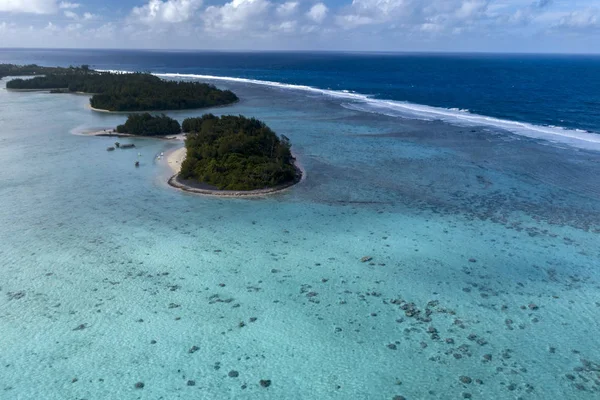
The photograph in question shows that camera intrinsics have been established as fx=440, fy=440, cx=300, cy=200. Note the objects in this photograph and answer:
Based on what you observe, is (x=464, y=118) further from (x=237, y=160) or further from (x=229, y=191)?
(x=229, y=191)

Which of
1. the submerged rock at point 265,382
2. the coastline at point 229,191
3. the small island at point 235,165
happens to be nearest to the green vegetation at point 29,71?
the small island at point 235,165

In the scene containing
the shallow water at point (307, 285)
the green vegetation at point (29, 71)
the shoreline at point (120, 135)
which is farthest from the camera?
the green vegetation at point (29, 71)

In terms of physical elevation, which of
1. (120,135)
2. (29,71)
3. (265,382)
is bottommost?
(265,382)

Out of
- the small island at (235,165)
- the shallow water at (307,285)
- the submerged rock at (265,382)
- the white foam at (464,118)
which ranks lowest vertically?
the submerged rock at (265,382)

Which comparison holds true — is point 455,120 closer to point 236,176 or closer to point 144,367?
point 236,176

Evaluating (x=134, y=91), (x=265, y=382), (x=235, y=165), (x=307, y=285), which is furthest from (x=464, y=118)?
(x=265, y=382)

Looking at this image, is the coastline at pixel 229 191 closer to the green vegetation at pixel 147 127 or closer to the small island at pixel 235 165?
the small island at pixel 235 165
